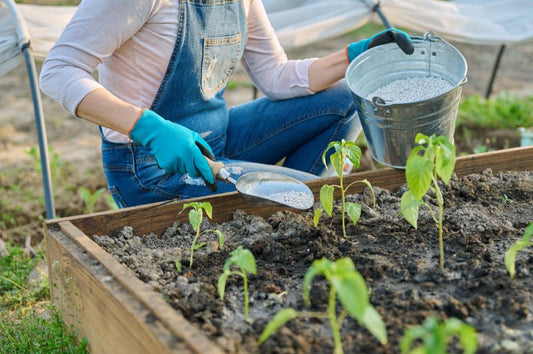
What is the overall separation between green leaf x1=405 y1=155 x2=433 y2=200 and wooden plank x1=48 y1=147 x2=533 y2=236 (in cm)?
65

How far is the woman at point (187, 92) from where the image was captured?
6.59ft

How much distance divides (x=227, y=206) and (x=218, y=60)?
23.6 inches

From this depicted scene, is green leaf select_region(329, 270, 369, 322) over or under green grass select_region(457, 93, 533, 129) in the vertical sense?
over

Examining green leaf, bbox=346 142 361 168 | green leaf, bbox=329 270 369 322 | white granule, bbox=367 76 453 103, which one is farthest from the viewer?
white granule, bbox=367 76 453 103

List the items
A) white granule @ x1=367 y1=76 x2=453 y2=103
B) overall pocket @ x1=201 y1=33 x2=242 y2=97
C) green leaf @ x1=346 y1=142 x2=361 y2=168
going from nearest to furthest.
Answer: green leaf @ x1=346 y1=142 x2=361 y2=168 → white granule @ x1=367 y1=76 x2=453 y2=103 → overall pocket @ x1=201 y1=33 x2=242 y2=97

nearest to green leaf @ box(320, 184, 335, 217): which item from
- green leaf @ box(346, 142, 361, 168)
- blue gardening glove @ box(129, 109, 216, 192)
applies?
green leaf @ box(346, 142, 361, 168)

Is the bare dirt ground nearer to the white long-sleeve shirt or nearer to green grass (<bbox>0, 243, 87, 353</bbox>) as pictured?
green grass (<bbox>0, 243, 87, 353</bbox>)

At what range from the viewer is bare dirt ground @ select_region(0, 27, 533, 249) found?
322 centimetres

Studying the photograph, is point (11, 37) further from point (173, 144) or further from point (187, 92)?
point (173, 144)

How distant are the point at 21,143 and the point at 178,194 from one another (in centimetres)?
206

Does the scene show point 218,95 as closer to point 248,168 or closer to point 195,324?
point 248,168

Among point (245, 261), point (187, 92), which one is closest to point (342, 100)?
point (187, 92)

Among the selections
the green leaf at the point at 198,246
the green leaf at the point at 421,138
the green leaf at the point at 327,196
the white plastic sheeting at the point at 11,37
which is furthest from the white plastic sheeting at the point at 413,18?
the green leaf at the point at 421,138

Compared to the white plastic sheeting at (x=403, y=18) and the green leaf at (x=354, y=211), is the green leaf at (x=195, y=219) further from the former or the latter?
the white plastic sheeting at (x=403, y=18)
